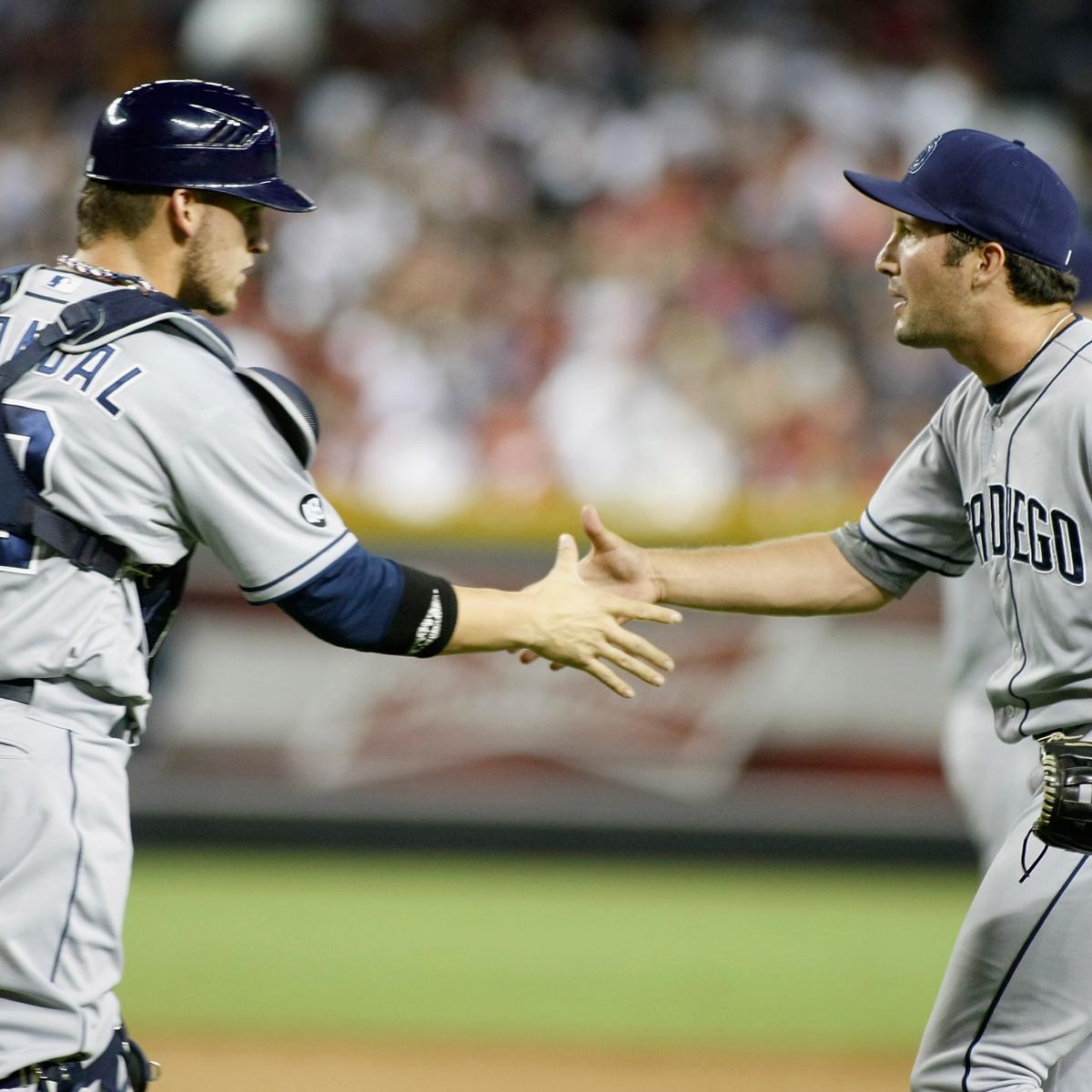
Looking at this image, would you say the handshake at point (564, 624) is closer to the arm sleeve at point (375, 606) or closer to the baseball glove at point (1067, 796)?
the arm sleeve at point (375, 606)

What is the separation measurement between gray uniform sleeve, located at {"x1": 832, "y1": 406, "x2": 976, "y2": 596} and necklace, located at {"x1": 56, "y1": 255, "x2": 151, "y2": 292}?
Answer: 170 cm

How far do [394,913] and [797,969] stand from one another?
1840mm

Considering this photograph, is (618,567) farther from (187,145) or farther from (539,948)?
(539,948)

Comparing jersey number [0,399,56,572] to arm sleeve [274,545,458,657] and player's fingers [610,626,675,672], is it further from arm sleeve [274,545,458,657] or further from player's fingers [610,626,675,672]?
player's fingers [610,626,675,672]

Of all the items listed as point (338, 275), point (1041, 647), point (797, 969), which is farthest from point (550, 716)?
point (1041, 647)

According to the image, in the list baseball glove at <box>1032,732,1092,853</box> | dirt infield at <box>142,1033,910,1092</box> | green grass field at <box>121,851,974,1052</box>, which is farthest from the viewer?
green grass field at <box>121,851,974,1052</box>

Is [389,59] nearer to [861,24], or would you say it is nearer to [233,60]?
[233,60]

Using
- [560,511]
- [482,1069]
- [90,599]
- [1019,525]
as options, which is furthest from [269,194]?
[560,511]

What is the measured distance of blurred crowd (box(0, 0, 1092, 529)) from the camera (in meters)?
9.87

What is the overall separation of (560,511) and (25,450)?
5.69 m

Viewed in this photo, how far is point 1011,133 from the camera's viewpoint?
12.2m

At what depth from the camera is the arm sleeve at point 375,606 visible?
10.7 feet

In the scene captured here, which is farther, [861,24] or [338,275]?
[861,24]

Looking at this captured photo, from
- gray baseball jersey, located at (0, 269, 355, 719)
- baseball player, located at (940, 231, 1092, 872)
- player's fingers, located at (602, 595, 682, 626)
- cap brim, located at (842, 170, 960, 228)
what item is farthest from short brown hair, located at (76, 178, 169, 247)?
baseball player, located at (940, 231, 1092, 872)
